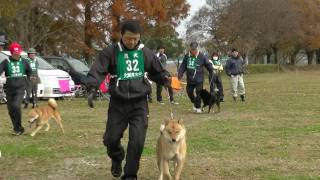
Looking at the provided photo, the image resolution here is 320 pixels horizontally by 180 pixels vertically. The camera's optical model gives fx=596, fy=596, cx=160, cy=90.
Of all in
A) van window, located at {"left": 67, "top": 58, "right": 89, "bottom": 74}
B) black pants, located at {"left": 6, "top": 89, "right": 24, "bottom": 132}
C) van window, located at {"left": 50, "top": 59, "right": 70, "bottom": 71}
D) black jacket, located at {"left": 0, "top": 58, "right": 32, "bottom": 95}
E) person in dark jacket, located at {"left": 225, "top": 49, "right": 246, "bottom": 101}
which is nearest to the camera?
black pants, located at {"left": 6, "top": 89, "right": 24, "bottom": 132}

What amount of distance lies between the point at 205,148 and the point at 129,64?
11.4 feet

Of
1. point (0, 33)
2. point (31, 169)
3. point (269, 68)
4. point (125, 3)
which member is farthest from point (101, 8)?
point (31, 169)

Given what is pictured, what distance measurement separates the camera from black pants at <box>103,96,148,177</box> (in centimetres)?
688

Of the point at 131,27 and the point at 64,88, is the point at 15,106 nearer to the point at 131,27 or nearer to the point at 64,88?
the point at 131,27

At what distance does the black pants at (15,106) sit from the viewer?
1180 centimetres

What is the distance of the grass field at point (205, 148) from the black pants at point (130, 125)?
0.72 m

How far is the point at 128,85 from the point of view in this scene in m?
6.83

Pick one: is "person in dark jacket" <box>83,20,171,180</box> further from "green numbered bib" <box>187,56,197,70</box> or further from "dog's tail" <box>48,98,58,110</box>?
"green numbered bib" <box>187,56,197,70</box>

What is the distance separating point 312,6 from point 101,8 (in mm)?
38549

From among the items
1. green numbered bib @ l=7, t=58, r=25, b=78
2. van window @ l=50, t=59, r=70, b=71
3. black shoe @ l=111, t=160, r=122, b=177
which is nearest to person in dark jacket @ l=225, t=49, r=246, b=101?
van window @ l=50, t=59, r=70, b=71

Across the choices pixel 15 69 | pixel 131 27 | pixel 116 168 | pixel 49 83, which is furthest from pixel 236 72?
pixel 131 27

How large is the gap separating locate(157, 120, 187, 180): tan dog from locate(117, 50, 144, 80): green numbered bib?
68 cm

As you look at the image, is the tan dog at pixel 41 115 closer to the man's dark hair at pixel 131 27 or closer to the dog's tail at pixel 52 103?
the dog's tail at pixel 52 103

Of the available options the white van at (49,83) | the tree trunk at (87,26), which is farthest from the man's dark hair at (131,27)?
the tree trunk at (87,26)
